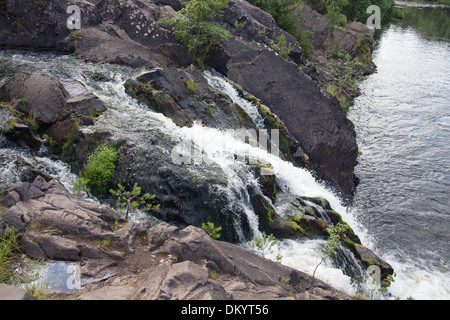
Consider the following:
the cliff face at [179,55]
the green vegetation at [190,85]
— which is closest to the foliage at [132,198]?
the green vegetation at [190,85]

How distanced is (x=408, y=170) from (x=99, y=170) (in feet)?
40.0

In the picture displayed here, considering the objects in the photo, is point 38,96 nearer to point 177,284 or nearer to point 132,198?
point 132,198

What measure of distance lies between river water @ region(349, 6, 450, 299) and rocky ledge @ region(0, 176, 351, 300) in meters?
4.93

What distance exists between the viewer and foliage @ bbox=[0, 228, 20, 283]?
17.2 ft

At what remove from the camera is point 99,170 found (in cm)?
827

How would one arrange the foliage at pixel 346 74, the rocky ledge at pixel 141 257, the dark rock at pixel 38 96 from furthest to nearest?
1. the foliage at pixel 346 74
2. the dark rock at pixel 38 96
3. the rocky ledge at pixel 141 257

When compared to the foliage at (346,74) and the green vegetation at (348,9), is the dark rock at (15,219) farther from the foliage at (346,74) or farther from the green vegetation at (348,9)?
the green vegetation at (348,9)

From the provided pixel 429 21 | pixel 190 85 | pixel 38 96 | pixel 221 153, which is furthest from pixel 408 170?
pixel 429 21

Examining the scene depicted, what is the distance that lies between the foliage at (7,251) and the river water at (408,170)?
8.15 m

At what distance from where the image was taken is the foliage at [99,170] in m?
8.27

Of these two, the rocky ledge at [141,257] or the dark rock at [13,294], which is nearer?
the dark rock at [13,294]
